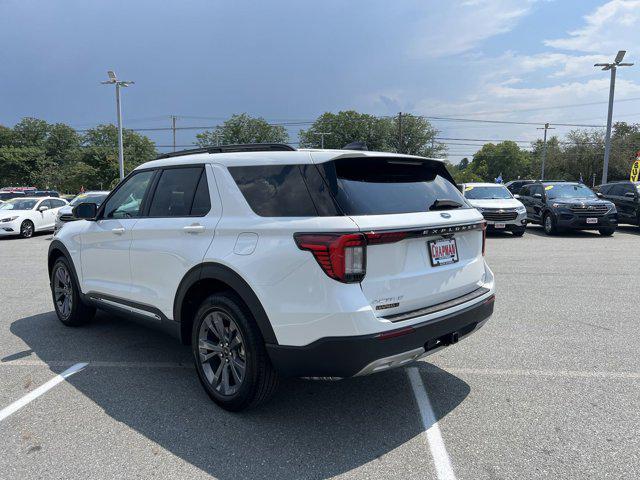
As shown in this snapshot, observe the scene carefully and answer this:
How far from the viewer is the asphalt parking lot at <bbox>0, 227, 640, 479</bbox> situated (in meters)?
2.63

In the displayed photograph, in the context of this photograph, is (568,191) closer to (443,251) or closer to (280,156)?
(443,251)

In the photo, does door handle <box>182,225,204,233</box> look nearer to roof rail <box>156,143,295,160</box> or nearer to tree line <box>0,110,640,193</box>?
roof rail <box>156,143,295,160</box>

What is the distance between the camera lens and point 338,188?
282cm

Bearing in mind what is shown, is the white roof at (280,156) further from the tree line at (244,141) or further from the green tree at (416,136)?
the green tree at (416,136)

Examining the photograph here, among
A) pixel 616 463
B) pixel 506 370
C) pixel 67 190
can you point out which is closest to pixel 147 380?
pixel 506 370

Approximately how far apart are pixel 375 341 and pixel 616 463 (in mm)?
1515

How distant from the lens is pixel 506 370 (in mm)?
3979

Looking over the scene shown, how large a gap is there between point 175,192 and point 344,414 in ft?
7.11

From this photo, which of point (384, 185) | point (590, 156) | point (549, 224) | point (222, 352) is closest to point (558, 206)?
point (549, 224)

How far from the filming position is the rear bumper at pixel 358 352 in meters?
2.61

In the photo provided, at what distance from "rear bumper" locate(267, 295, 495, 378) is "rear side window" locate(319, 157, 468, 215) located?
0.74 m

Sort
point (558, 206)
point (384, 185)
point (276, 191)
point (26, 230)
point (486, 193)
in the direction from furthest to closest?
point (26, 230), point (486, 193), point (558, 206), point (384, 185), point (276, 191)

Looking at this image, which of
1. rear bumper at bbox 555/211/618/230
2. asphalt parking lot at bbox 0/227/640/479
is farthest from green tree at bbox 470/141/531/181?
asphalt parking lot at bbox 0/227/640/479

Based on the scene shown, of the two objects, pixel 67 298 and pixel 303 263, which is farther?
pixel 67 298
